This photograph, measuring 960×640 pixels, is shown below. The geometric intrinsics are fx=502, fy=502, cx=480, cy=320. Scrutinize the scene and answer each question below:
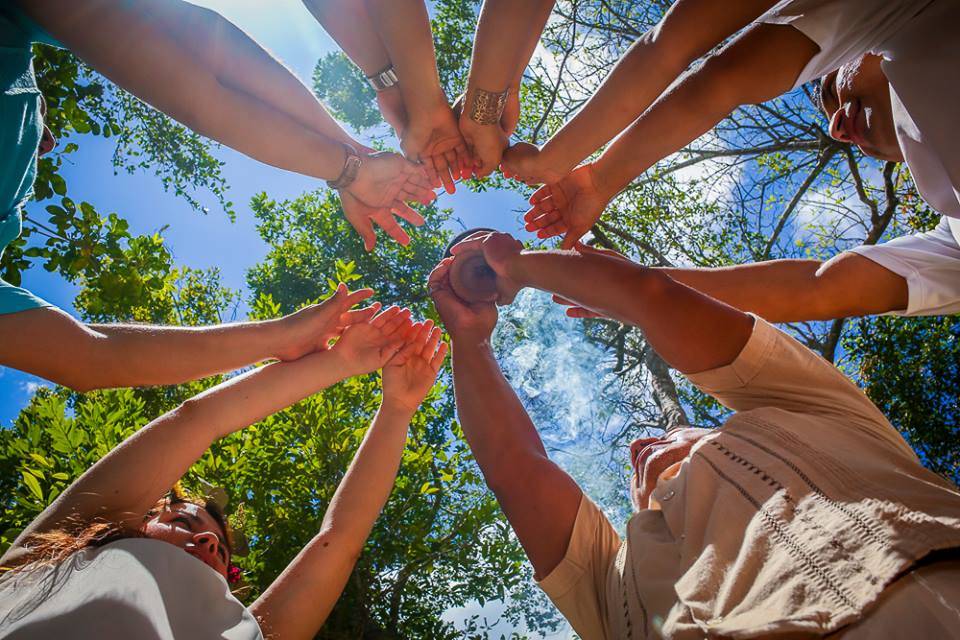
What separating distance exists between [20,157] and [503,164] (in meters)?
2.30

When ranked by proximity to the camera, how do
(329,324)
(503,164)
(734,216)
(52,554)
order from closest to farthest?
1. (52,554)
2. (329,324)
3. (503,164)
4. (734,216)

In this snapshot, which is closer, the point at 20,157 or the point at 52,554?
the point at 52,554

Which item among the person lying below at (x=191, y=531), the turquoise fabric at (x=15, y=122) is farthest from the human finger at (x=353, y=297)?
the turquoise fabric at (x=15, y=122)

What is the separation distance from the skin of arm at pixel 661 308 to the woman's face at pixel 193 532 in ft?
5.86

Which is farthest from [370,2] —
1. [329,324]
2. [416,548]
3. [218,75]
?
[416,548]

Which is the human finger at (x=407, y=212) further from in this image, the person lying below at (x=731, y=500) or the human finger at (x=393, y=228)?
the person lying below at (x=731, y=500)

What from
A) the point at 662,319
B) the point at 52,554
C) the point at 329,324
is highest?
the point at 329,324

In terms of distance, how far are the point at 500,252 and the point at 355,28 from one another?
5.16ft

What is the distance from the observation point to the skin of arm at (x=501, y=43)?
240 cm

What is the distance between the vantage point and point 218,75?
233cm

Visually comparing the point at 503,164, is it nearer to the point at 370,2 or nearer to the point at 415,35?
the point at 415,35

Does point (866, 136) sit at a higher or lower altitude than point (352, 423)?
lower

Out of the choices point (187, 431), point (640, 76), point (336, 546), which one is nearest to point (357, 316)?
point (187, 431)

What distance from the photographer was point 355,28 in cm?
282
